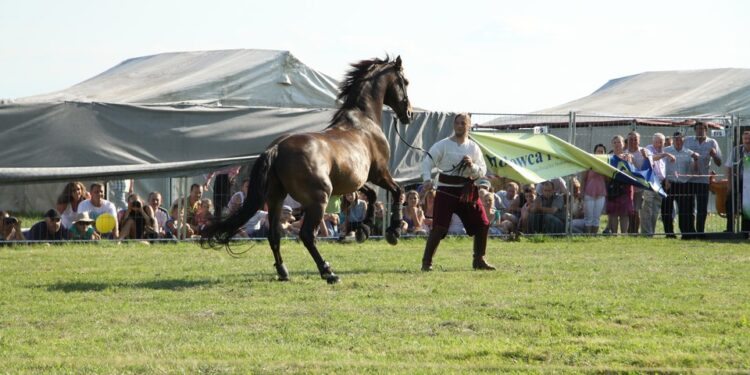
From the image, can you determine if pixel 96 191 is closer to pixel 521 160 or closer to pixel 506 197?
pixel 521 160

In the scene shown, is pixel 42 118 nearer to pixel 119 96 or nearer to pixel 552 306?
pixel 119 96

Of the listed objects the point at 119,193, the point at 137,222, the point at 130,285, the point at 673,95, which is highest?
the point at 673,95

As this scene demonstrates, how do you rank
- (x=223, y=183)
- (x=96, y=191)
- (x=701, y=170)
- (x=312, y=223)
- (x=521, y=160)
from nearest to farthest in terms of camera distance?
1. (x=312, y=223)
2. (x=96, y=191)
3. (x=223, y=183)
4. (x=521, y=160)
5. (x=701, y=170)

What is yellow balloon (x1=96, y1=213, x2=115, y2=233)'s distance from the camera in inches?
627

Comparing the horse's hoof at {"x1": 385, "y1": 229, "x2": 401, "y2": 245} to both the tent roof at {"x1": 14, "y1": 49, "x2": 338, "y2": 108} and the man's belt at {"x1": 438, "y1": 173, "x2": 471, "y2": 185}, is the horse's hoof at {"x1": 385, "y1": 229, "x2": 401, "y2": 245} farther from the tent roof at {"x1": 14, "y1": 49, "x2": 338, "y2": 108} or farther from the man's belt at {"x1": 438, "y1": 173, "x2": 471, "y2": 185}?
the tent roof at {"x1": 14, "y1": 49, "x2": 338, "y2": 108}

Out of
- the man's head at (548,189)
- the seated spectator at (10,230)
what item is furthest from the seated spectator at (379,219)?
the seated spectator at (10,230)

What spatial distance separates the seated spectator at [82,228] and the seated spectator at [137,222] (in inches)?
18.7

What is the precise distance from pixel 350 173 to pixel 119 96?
10907 millimetres

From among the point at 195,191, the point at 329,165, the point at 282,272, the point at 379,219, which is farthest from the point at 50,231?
the point at 329,165

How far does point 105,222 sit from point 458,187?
6.05m

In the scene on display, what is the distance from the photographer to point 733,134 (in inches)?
738

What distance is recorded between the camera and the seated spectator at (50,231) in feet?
52.2

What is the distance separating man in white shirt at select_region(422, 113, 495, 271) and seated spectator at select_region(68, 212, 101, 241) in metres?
5.83

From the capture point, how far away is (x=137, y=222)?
16375 millimetres
